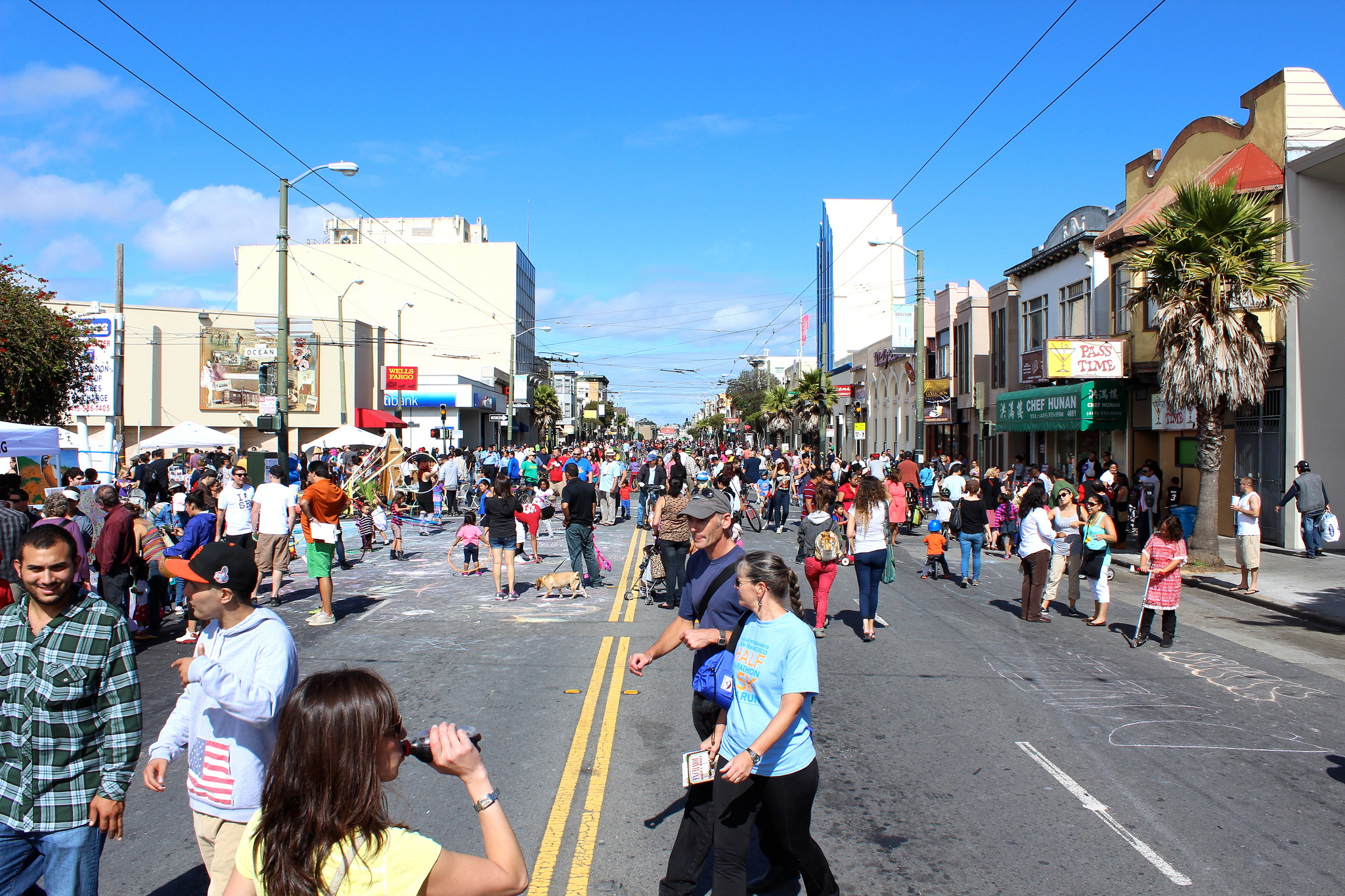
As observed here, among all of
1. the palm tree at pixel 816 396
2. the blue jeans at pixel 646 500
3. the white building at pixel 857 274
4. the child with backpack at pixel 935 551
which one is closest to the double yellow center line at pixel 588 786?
the child with backpack at pixel 935 551

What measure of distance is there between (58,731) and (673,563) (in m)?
8.71

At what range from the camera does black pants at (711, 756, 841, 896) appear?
12.8 feet

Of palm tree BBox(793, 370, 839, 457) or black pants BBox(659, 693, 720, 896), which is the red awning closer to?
palm tree BBox(793, 370, 839, 457)

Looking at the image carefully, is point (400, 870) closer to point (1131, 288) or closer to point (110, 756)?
point (110, 756)

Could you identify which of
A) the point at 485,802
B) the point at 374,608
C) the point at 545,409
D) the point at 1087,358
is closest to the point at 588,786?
the point at 485,802

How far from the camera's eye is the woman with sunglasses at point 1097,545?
1135 centimetres

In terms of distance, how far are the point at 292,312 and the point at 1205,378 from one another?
80.1 metres

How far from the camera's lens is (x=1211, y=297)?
1645cm

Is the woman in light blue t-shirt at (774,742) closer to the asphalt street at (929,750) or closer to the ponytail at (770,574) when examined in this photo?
the ponytail at (770,574)

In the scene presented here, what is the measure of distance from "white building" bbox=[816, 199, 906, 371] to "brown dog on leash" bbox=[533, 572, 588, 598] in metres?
67.8

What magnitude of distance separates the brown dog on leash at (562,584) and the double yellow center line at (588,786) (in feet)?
11.4

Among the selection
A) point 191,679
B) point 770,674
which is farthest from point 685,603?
point 191,679

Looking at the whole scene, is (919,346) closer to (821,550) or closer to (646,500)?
(646,500)

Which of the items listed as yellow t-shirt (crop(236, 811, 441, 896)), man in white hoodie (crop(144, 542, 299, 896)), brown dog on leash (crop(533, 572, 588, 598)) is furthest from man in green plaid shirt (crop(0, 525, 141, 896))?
brown dog on leash (crop(533, 572, 588, 598))
